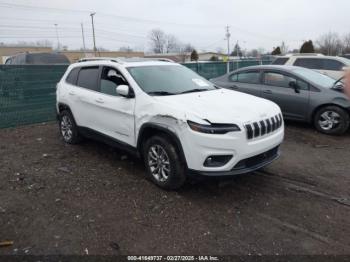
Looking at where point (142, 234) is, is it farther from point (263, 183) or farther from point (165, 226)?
point (263, 183)

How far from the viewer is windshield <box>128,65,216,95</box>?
473 centimetres

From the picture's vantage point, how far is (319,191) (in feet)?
14.6

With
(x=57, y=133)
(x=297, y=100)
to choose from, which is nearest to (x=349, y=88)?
(x=297, y=100)

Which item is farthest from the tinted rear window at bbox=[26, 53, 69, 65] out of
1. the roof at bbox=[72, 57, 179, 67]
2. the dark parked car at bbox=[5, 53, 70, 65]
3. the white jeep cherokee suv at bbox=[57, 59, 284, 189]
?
the roof at bbox=[72, 57, 179, 67]

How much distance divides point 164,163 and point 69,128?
2.98 meters

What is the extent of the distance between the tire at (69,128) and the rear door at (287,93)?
465 cm

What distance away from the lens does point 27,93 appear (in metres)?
8.48

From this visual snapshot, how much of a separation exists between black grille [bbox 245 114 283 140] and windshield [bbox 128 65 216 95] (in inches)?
49.8

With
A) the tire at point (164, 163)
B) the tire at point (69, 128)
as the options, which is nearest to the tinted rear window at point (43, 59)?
the tire at point (69, 128)

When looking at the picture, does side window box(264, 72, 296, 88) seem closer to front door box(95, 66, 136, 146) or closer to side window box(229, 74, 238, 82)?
side window box(229, 74, 238, 82)

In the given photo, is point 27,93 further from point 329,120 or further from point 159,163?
point 329,120

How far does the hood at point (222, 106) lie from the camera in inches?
153

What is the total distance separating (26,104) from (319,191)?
24.0ft

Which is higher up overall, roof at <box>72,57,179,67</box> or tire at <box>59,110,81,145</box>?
roof at <box>72,57,179,67</box>
